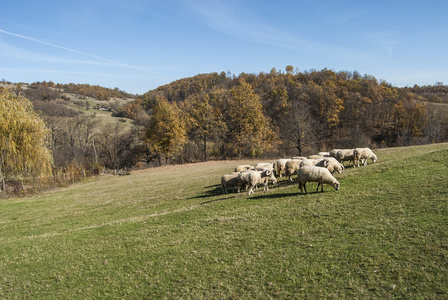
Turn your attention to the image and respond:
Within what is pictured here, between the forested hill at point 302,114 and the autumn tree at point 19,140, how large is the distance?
99.1ft

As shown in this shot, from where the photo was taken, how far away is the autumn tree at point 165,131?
180 feet

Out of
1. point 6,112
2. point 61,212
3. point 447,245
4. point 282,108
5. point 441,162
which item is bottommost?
point 61,212

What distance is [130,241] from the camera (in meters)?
12.0

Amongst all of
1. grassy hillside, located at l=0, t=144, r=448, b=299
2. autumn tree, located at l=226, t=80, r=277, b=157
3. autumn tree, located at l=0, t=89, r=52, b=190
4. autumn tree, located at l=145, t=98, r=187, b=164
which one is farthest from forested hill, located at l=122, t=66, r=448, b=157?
grassy hillside, located at l=0, t=144, r=448, b=299

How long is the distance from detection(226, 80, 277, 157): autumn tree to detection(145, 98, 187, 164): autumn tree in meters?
11.9

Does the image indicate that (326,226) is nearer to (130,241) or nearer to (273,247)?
(273,247)

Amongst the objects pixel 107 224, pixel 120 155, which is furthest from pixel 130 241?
pixel 120 155

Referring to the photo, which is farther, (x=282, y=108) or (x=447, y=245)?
(x=282, y=108)

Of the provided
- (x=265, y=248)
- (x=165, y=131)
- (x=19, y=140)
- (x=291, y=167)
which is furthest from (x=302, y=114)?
(x=265, y=248)

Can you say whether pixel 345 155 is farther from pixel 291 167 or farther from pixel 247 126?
pixel 247 126

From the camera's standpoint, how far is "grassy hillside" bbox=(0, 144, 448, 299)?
7289mm

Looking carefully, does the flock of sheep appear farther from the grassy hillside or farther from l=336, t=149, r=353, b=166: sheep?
the grassy hillside

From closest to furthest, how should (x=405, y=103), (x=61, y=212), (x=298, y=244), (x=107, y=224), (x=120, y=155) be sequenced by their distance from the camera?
1. (x=298, y=244)
2. (x=107, y=224)
3. (x=61, y=212)
4. (x=120, y=155)
5. (x=405, y=103)

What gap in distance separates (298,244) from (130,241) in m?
7.66
